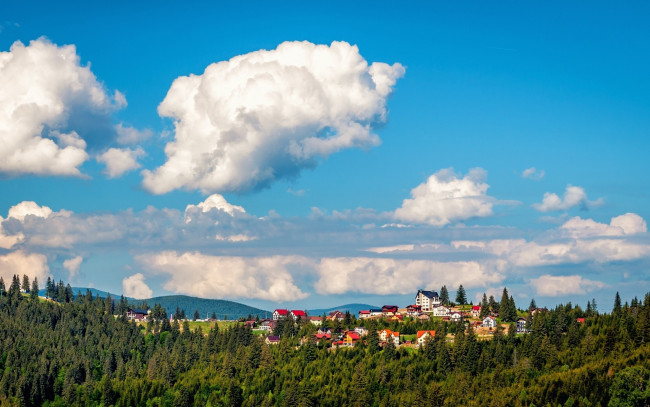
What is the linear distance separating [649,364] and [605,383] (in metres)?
12.5

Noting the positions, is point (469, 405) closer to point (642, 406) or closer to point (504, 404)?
point (504, 404)

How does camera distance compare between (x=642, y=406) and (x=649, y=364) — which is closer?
(x=642, y=406)

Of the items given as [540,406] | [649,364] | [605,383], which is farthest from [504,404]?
[649,364]

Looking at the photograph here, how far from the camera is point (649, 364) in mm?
193875

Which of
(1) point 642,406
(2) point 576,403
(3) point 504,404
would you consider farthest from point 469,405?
(1) point 642,406

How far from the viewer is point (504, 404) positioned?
193 metres

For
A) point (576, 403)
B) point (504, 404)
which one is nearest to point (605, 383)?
point (576, 403)

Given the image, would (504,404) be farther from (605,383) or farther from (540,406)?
(605,383)

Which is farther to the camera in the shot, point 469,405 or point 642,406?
point 469,405

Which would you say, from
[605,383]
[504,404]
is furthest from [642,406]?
[504,404]

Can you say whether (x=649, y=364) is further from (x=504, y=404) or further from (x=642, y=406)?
(x=504, y=404)

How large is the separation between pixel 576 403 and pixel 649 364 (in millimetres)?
23565

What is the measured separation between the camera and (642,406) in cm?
18062

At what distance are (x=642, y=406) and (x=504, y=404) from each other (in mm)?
32597
